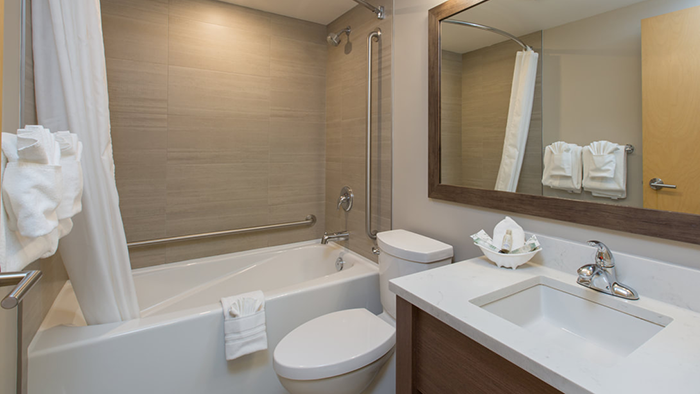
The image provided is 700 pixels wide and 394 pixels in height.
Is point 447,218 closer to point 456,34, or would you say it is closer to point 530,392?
point 456,34

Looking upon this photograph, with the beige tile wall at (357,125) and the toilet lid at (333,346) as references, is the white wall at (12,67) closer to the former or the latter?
the toilet lid at (333,346)

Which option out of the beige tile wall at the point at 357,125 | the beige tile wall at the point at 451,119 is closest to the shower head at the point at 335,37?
the beige tile wall at the point at 357,125

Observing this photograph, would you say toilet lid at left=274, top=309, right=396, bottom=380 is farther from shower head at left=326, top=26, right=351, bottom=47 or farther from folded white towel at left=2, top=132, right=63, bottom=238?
shower head at left=326, top=26, right=351, bottom=47

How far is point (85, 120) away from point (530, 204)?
63.5 inches

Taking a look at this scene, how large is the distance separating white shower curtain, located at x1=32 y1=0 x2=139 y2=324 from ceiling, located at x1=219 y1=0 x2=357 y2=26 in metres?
1.25

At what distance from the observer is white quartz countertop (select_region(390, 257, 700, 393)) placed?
0.64 m

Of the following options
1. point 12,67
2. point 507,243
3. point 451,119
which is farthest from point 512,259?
point 12,67

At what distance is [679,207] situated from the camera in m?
0.94

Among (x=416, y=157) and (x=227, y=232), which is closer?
(x=416, y=157)

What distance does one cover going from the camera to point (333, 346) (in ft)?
4.52

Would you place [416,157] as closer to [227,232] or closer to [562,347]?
[562,347]

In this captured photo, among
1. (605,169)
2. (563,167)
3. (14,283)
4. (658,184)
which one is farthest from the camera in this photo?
(563,167)

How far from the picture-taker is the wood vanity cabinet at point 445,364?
78 cm

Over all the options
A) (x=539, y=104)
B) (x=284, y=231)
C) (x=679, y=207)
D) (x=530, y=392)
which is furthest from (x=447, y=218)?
(x=284, y=231)
